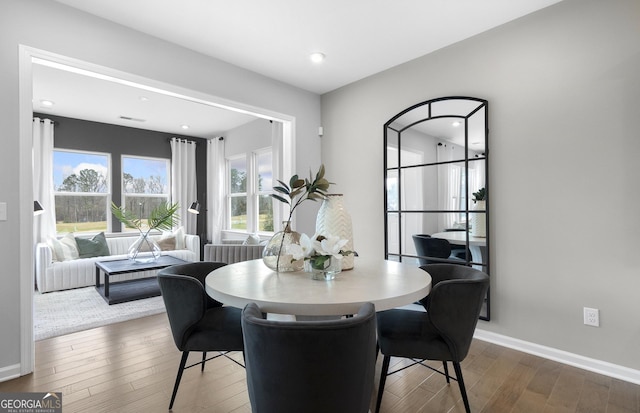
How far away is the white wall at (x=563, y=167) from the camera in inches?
81.5

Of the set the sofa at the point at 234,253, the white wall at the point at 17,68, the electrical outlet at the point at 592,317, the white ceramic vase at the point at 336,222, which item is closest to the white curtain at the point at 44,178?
the sofa at the point at 234,253

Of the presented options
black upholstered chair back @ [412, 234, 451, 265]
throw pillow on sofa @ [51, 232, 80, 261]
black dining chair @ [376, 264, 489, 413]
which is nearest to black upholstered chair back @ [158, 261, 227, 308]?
black dining chair @ [376, 264, 489, 413]

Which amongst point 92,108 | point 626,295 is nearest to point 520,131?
point 626,295

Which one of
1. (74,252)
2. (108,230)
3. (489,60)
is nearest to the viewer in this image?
(489,60)

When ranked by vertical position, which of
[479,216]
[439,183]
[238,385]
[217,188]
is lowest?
[238,385]

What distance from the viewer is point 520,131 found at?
98.1 inches

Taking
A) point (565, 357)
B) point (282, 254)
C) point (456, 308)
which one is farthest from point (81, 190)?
point (565, 357)

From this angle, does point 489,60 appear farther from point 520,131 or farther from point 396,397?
point 396,397

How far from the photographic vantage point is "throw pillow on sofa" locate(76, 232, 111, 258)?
469 cm

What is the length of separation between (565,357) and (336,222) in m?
1.99

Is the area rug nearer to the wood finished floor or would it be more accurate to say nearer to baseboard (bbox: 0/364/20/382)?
the wood finished floor

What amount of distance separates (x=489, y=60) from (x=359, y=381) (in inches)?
108

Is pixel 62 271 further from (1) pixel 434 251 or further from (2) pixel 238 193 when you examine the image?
(1) pixel 434 251

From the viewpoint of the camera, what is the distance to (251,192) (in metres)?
5.64
